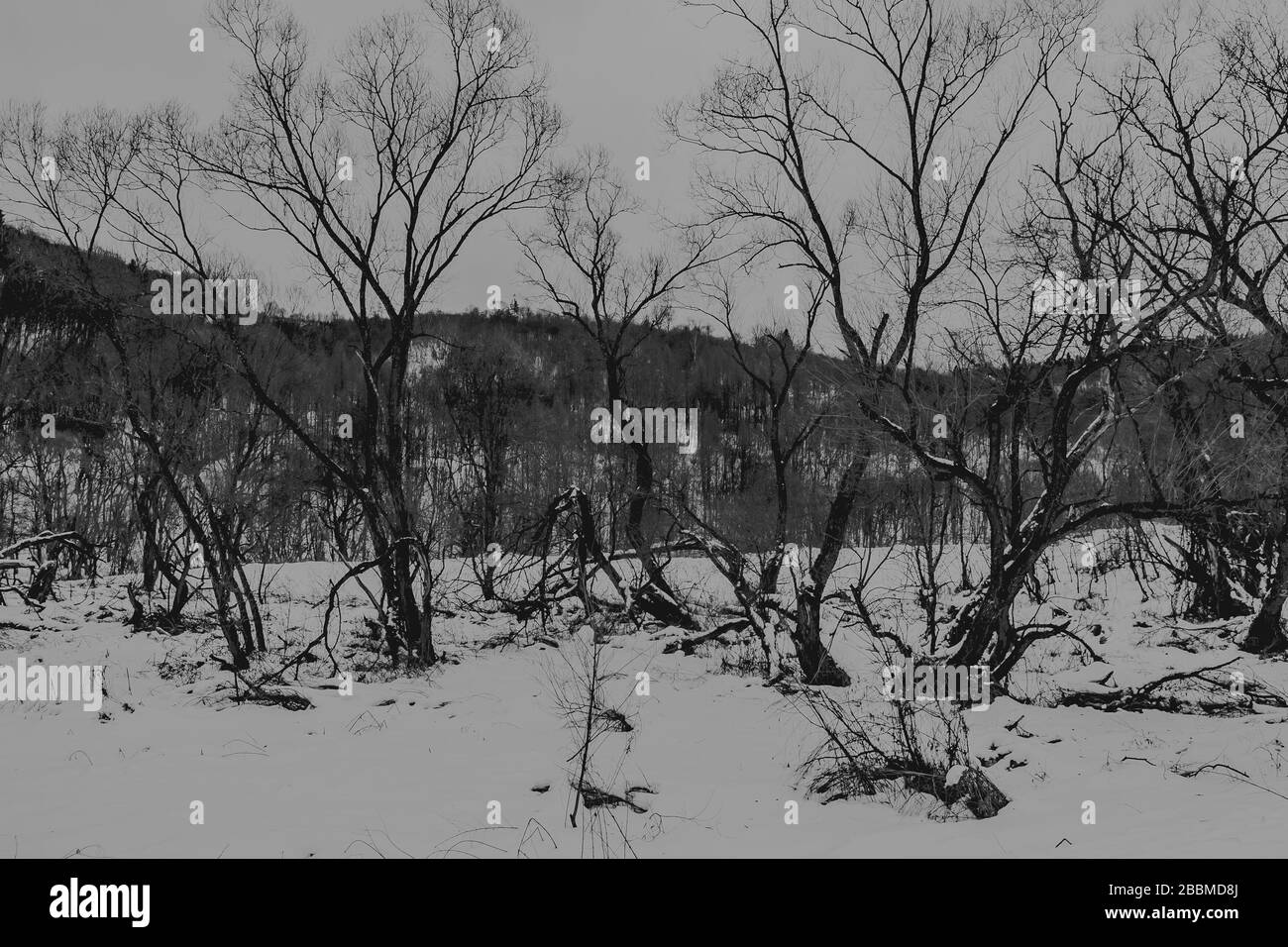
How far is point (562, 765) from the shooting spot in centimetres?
905

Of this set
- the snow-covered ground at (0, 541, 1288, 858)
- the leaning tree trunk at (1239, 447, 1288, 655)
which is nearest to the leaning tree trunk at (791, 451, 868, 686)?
the snow-covered ground at (0, 541, 1288, 858)

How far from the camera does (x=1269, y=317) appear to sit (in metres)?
12.3

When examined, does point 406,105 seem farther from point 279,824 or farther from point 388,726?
point 279,824

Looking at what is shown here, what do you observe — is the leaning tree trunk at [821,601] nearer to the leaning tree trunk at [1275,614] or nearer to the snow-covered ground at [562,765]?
the snow-covered ground at [562,765]

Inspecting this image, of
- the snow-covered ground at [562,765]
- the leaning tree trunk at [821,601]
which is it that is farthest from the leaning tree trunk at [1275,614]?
the leaning tree trunk at [821,601]

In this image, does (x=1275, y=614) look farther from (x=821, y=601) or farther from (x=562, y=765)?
(x=562, y=765)

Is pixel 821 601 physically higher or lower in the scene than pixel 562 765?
higher

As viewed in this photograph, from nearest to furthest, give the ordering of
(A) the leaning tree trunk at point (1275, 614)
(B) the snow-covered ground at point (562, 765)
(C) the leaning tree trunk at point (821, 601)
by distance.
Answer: (B) the snow-covered ground at point (562, 765), (A) the leaning tree trunk at point (1275, 614), (C) the leaning tree trunk at point (821, 601)

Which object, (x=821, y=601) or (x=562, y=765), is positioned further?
(x=821, y=601)

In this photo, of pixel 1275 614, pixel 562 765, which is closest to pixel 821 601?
pixel 562 765

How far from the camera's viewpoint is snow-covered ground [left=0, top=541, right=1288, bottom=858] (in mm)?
6703

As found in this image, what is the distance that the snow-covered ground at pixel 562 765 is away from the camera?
264 inches

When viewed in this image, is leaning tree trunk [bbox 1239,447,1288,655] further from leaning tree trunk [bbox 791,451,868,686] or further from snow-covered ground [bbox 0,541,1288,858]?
leaning tree trunk [bbox 791,451,868,686]

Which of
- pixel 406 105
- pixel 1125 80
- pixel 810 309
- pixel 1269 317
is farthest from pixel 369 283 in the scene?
pixel 1269 317
